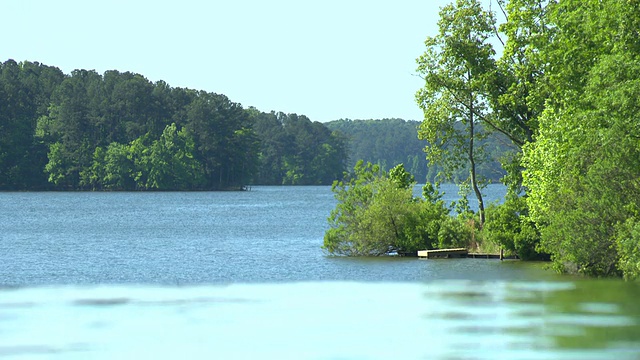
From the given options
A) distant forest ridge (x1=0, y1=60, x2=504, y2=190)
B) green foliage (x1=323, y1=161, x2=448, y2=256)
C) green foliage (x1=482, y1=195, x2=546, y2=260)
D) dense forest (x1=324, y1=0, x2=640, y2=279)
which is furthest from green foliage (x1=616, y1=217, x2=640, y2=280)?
distant forest ridge (x1=0, y1=60, x2=504, y2=190)

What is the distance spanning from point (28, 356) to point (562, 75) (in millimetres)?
19745

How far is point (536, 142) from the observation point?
1387 inches

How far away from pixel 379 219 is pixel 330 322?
20.5 metres

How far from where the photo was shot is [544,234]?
1217 inches

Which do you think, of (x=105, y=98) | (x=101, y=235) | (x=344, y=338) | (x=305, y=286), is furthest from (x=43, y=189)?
(x=344, y=338)

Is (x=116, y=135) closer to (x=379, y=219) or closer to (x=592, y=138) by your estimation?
(x=379, y=219)

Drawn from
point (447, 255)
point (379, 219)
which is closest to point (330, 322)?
point (447, 255)

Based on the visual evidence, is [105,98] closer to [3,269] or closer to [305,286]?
[3,269]

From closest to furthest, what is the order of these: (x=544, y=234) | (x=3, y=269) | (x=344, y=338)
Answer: (x=344, y=338), (x=544, y=234), (x=3, y=269)

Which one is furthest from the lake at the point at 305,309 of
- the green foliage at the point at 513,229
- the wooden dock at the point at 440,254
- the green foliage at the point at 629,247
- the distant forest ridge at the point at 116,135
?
the distant forest ridge at the point at 116,135

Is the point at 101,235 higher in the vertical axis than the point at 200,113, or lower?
lower

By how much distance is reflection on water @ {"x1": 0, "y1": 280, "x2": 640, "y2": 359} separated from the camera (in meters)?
16.8

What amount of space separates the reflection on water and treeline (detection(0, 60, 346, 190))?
130 meters

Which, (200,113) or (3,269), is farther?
(200,113)
